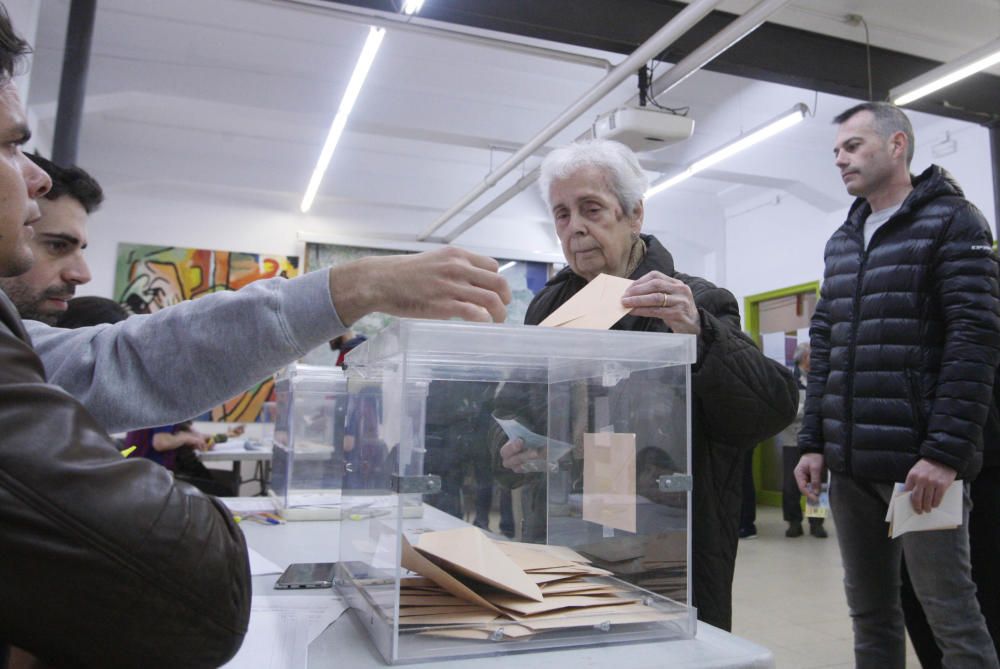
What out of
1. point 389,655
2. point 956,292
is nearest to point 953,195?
point 956,292

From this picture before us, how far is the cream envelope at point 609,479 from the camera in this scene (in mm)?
798

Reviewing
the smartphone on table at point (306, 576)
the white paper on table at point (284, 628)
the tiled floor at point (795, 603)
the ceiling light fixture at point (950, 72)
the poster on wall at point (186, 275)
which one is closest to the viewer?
the white paper on table at point (284, 628)

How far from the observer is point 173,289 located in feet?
23.3

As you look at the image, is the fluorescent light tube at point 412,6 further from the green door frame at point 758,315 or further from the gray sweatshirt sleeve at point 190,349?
the green door frame at point 758,315

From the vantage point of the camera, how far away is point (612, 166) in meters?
1.34

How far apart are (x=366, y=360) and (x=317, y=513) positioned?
0.98 meters

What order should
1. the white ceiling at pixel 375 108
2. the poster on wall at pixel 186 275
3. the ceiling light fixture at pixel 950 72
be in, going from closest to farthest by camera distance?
the ceiling light fixture at pixel 950 72 < the white ceiling at pixel 375 108 < the poster on wall at pixel 186 275

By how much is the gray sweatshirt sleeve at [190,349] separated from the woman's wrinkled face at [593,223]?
0.72 m

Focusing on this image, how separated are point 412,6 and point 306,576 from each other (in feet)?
10.2

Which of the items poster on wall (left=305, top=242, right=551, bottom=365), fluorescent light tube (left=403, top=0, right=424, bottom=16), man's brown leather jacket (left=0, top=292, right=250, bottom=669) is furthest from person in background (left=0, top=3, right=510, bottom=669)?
poster on wall (left=305, top=242, right=551, bottom=365)

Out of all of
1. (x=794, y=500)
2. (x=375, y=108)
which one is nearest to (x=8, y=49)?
(x=375, y=108)

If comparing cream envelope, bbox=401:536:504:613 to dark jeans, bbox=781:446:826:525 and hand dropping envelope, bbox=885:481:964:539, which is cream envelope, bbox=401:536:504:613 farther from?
dark jeans, bbox=781:446:826:525

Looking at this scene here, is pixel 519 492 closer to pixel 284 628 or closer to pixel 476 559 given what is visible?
pixel 476 559

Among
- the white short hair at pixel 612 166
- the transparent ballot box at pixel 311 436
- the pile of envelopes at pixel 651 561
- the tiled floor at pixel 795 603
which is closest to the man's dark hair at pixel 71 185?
the transparent ballot box at pixel 311 436
